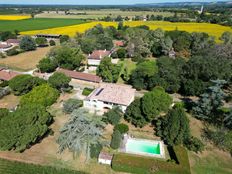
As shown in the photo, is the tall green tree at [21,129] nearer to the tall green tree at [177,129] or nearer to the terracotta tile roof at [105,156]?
the terracotta tile roof at [105,156]

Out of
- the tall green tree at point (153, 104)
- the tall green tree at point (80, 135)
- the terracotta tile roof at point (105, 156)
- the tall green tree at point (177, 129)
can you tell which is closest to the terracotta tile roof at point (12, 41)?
the tall green tree at point (80, 135)

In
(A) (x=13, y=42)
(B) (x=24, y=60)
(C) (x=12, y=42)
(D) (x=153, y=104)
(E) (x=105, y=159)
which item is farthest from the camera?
(C) (x=12, y=42)

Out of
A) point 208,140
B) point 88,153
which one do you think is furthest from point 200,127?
point 88,153

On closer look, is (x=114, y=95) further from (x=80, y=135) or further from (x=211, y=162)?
(x=211, y=162)

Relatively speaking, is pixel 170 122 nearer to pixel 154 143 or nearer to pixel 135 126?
pixel 154 143

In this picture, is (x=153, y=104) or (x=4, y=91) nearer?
(x=153, y=104)

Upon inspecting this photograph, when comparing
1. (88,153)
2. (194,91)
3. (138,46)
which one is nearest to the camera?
(88,153)

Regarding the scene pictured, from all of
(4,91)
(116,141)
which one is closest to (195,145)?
(116,141)
